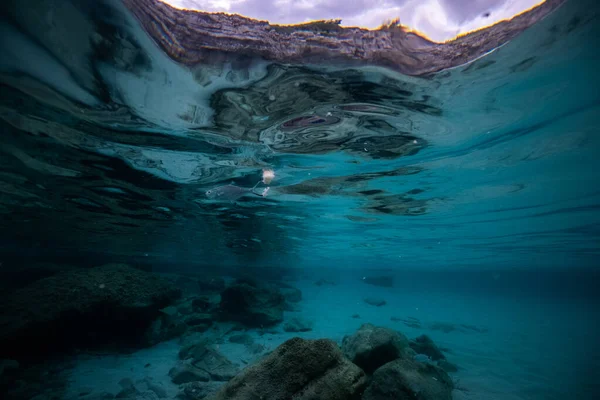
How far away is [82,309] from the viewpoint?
386 inches

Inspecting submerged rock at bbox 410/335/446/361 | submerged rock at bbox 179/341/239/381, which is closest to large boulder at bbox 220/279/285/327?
submerged rock at bbox 179/341/239/381

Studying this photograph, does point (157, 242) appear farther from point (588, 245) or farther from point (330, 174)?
point (588, 245)

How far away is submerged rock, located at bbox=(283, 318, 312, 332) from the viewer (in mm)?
16578

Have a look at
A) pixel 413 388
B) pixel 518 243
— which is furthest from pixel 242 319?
pixel 518 243

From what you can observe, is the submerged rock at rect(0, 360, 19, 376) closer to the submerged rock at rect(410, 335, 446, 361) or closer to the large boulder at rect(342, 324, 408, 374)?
the large boulder at rect(342, 324, 408, 374)

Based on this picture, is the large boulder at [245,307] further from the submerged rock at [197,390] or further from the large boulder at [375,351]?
Answer: the large boulder at [375,351]

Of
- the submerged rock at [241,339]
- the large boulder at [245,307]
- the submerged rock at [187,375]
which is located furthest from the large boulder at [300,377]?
the large boulder at [245,307]

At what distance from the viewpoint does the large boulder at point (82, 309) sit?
9.07 metres

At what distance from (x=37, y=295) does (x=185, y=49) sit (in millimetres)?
11664

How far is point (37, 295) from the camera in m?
9.78

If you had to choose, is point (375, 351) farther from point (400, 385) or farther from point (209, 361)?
point (209, 361)

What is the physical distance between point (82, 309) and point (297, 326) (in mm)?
12040

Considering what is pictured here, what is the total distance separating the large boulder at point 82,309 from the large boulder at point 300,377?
9927mm

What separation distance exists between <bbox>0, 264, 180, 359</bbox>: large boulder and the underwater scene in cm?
8
